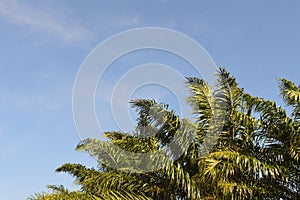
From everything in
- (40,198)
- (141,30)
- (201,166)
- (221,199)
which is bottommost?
(221,199)

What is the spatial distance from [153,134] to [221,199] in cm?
278

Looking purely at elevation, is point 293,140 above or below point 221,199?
above

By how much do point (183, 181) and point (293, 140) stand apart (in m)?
3.10

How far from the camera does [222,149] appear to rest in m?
11.7

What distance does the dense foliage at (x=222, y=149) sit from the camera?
11.2 metres

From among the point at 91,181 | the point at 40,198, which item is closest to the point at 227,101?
the point at 91,181

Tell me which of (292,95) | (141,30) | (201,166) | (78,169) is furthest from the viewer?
(78,169)

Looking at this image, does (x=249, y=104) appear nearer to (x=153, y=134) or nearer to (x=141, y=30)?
(x=153, y=134)

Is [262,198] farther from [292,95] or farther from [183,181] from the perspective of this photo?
[292,95]

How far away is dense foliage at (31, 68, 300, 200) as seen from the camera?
1125 cm

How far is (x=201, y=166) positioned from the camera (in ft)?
36.6

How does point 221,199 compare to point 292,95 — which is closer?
point 221,199

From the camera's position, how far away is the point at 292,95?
39.7 feet

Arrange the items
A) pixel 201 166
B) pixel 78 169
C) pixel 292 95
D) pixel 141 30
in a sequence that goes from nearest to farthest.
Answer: pixel 201 166, pixel 292 95, pixel 141 30, pixel 78 169
